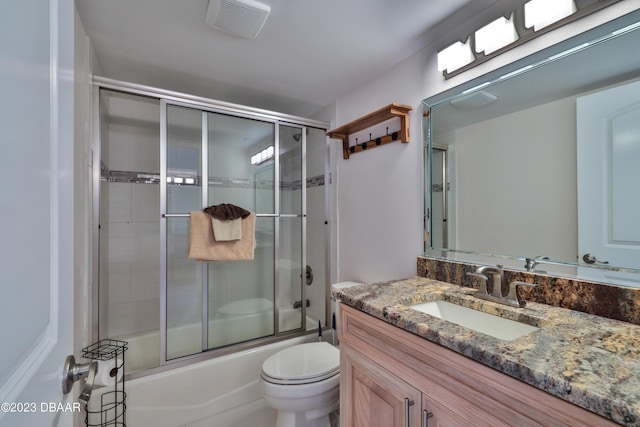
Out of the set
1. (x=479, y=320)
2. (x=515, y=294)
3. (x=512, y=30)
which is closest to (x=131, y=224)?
(x=479, y=320)

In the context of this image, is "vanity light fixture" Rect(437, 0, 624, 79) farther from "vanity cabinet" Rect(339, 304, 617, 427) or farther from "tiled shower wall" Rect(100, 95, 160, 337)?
"tiled shower wall" Rect(100, 95, 160, 337)

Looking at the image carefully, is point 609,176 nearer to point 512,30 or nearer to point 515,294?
point 515,294

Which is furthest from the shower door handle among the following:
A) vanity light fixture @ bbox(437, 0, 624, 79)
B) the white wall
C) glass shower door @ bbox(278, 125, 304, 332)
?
vanity light fixture @ bbox(437, 0, 624, 79)

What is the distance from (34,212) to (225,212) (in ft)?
5.28

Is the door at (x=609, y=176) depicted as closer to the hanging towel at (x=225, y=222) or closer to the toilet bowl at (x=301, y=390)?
the toilet bowl at (x=301, y=390)

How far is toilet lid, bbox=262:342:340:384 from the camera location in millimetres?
1459

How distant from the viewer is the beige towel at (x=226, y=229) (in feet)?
6.36

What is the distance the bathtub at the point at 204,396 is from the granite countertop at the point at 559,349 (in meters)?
1.25

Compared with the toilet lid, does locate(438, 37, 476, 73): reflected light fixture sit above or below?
above

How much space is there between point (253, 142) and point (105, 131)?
3.50ft

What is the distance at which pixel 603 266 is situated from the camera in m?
1.00

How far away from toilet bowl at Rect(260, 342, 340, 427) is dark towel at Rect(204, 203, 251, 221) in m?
0.98

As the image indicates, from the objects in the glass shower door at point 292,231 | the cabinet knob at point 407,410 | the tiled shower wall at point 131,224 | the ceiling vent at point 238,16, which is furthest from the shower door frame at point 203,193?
the cabinet knob at point 407,410

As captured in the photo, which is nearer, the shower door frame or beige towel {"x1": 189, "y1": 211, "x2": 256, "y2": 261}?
Answer: the shower door frame
